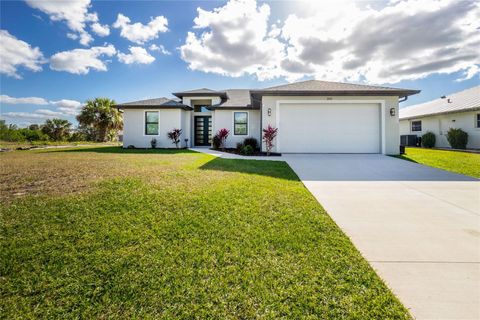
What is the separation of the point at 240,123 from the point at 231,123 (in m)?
0.61

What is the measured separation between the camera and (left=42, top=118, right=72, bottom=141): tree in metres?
22.0

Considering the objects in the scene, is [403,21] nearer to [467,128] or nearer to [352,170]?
[467,128]

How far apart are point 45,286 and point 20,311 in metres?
0.24


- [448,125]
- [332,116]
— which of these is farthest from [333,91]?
[448,125]

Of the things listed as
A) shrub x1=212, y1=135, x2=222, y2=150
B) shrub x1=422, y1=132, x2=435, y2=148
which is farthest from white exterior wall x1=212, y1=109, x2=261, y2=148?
shrub x1=422, y1=132, x2=435, y2=148

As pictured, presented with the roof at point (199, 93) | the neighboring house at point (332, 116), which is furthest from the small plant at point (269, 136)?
the roof at point (199, 93)

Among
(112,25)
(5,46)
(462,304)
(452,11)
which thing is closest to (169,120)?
(112,25)

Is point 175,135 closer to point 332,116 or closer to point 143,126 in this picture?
point 143,126

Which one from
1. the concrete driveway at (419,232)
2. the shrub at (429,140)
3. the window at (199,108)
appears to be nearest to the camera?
the concrete driveway at (419,232)

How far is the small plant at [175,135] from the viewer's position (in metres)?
14.1

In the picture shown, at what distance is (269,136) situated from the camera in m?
10.7

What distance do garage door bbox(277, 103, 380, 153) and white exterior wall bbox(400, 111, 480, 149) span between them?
919 centimetres

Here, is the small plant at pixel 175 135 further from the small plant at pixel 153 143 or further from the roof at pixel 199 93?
the roof at pixel 199 93

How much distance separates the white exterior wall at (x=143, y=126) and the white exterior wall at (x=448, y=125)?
65.2 feet
